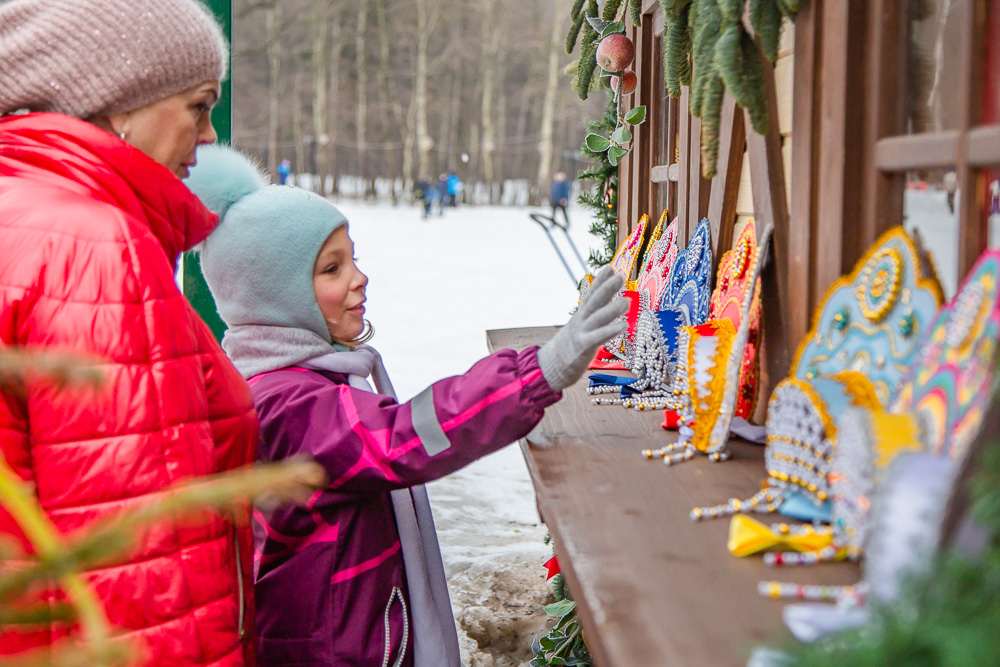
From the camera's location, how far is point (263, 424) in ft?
5.21

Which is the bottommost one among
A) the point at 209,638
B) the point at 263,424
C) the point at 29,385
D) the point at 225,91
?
the point at 209,638

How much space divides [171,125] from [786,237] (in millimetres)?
1085

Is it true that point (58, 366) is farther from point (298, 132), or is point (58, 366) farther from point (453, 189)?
point (298, 132)

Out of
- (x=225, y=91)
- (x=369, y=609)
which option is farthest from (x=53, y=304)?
(x=225, y=91)

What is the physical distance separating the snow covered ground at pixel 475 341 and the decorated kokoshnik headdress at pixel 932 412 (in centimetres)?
223

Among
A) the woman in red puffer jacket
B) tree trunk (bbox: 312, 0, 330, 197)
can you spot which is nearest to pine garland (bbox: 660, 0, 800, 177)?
the woman in red puffer jacket

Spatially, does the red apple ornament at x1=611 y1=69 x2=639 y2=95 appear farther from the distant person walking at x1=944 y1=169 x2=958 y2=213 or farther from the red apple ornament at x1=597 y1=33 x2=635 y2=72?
the distant person walking at x1=944 y1=169 x2=958 y2=213

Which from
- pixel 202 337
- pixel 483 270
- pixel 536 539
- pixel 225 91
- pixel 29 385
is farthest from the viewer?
pixel 483 270

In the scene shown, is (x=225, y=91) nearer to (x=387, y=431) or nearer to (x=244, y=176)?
(x=244, y=176)

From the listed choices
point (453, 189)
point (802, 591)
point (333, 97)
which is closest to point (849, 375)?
point (802, 591)

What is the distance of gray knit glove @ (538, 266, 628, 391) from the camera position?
1.39 metres

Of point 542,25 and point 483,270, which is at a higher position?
point 542,25

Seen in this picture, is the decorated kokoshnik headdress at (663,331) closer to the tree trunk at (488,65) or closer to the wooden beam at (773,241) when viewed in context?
the wooden beam at (773,241)

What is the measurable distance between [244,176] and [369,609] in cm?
90
